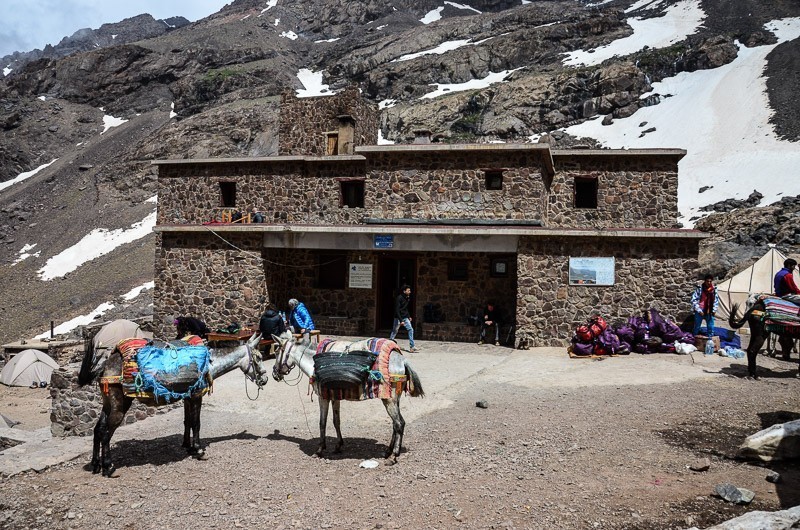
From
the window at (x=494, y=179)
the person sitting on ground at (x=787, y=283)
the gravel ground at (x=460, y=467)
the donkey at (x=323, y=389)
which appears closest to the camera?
the gravel ground at (x=460, y=467)

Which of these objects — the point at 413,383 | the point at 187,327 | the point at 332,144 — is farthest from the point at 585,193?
the point at 413,383

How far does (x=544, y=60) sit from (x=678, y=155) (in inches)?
2566

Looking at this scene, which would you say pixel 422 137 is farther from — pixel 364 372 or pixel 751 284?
pixel 364 372

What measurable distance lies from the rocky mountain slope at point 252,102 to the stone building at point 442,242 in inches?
484

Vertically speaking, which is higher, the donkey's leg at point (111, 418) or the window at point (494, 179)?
the window at point (494, 179)

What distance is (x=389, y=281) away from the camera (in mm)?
19047

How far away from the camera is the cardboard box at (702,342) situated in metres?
13.4

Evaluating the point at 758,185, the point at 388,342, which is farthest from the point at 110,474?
the point at 758,185

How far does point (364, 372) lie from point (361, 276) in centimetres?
1127

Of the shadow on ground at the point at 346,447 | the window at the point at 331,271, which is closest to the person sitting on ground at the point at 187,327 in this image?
the window at the point at 331,271

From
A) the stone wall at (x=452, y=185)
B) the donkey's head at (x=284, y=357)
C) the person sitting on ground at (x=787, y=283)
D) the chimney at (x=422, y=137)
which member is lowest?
the donkey's head at (x=284, y=357)

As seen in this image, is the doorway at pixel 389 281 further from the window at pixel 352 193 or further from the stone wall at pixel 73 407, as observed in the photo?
the stone wall at pixel 73 407

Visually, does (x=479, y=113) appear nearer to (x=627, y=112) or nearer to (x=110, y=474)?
(x=627, y=112)

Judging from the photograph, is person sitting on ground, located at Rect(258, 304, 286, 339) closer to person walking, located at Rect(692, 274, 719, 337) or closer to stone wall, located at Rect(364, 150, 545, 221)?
stone wall, located at Rect(364, 150, 545, 221)
